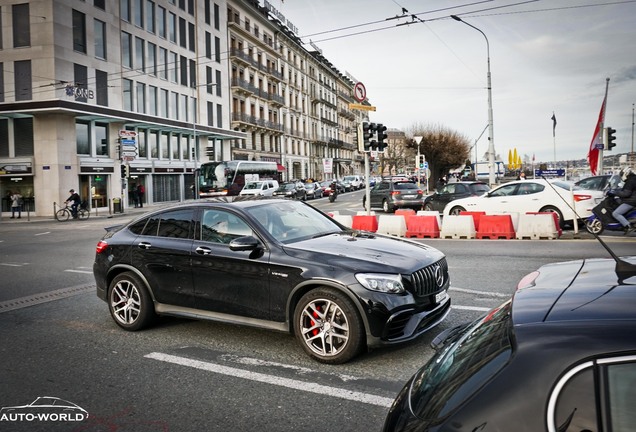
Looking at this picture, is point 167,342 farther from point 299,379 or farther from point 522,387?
point 522,387

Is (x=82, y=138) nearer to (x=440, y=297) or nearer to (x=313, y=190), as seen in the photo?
(x=313, y=190)

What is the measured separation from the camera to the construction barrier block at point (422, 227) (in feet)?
49.0

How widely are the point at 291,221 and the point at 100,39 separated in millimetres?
38166

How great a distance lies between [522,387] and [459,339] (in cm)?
61

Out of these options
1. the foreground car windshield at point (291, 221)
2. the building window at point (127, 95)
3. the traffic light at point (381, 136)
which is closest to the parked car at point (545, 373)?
the foreground car windshield at point (291, 221)

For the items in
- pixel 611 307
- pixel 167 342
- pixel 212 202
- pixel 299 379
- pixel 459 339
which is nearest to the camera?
pixel 611 307

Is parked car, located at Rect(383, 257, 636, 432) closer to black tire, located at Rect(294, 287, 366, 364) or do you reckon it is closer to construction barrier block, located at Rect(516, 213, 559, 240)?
black tire, located at Rect(294, 287, 366, 364)

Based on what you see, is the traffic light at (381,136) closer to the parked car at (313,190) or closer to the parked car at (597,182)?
the parked car at (597,182)

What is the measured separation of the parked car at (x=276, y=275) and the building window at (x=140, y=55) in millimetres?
39322

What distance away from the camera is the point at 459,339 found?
219 centimetres

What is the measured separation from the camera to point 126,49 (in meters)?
41.0

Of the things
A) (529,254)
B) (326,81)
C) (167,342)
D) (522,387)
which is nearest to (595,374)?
(522,387)

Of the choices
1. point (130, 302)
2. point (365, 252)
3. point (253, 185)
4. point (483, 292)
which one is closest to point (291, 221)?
point (365, 252)

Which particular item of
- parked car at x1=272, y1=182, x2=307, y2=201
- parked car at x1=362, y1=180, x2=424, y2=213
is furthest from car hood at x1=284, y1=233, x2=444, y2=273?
Result: parked car at x1=272, y1=182, x2=307, y2=201
